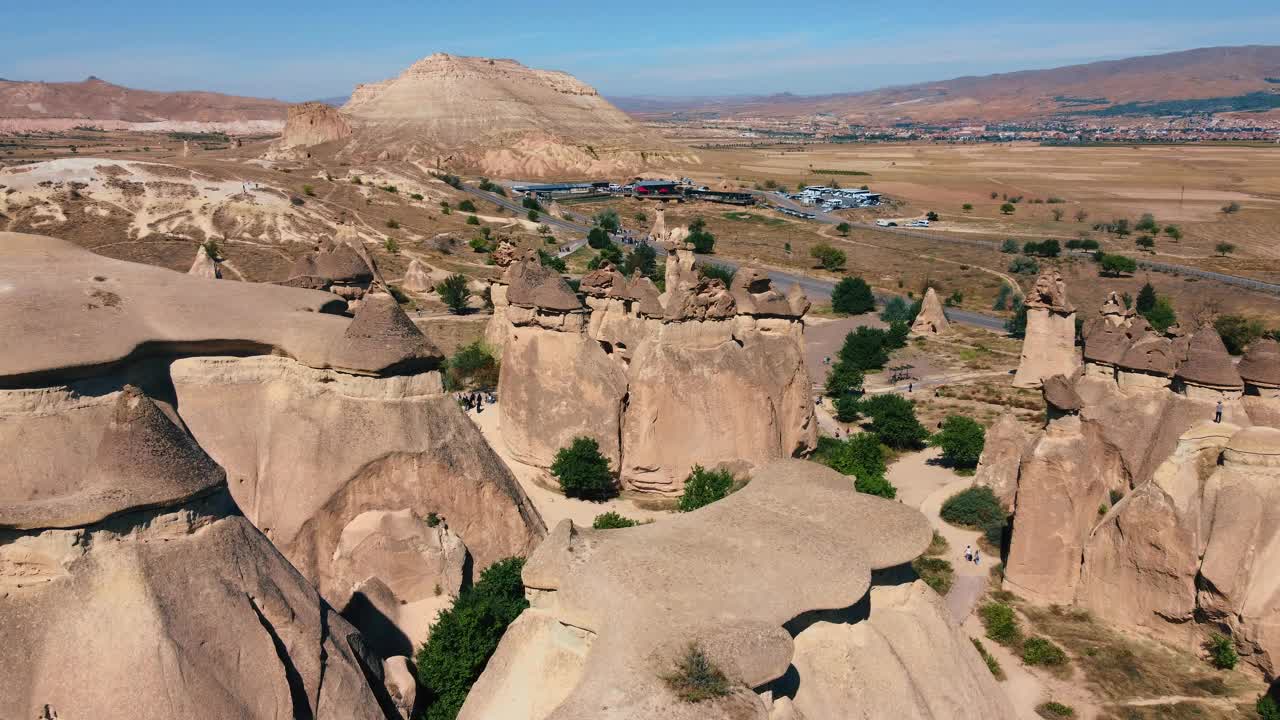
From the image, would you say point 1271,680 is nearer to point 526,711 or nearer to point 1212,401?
point 1212,401

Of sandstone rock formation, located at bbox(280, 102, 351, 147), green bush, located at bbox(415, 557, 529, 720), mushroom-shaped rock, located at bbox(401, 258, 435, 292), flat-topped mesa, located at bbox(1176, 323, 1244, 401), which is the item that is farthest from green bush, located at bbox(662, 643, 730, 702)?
sandstone rock formation, located at bbox(280, 102, 351, 147)

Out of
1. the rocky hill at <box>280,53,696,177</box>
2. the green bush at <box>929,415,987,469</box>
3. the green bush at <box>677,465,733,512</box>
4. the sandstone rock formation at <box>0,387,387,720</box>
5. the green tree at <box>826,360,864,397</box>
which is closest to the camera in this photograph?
the sandstone rock formation at <box>0,387,387,720</box>

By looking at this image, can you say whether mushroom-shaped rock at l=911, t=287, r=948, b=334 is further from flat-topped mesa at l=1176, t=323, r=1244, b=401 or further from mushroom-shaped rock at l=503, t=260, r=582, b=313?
mushroom-shaped rock at l=503, t=260, r=582, b=313

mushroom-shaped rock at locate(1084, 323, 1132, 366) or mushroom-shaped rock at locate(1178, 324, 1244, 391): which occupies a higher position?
mushroom-shaped rock at locate(1178, 324, 1244, 391)

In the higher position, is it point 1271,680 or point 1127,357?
point 1127,357

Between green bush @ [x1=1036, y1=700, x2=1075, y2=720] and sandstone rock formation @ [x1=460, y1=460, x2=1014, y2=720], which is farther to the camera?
green bush @ [x1=1036, y1=700, x2=1075, y2=720]

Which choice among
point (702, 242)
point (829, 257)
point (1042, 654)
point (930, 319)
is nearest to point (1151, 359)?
point (1042, 654)

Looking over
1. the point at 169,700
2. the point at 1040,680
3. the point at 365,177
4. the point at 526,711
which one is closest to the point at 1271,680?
the point at 1040,680
